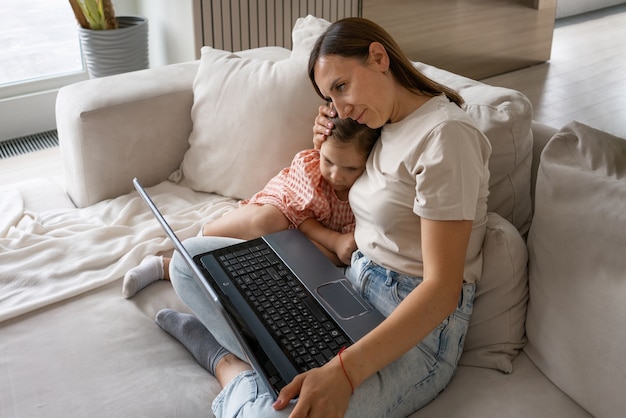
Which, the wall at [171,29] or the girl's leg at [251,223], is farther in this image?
the wall at [171,29]

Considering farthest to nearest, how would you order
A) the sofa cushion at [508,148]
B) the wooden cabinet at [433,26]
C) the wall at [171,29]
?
the wooden cabinet at [433,26], the wall at [171,29], the sofa cushion at [508,148]

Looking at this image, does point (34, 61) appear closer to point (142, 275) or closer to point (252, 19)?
point (252, 19)

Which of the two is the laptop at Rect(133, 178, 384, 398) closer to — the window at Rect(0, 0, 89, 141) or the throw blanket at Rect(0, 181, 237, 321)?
the throw blanket at Rect(0, 181, 237, 321)

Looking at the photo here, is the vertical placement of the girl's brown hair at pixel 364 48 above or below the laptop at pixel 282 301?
above

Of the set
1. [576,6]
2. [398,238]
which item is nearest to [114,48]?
[398,238]

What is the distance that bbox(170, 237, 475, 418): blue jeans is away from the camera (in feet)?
4.01

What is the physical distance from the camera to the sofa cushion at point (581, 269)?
1.23 meters

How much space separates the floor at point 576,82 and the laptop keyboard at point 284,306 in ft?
5.68

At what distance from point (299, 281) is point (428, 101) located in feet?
1.48

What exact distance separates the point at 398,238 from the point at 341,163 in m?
→ 0.28

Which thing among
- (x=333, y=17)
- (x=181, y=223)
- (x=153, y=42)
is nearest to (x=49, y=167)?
(x=153, y=42)

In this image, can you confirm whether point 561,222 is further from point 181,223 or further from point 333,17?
point 333,17

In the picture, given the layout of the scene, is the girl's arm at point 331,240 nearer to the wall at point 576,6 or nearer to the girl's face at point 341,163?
the girl's face at point 341,163

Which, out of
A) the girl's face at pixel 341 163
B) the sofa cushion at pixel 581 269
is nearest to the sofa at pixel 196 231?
the sofa cushion at pixel 581 269
